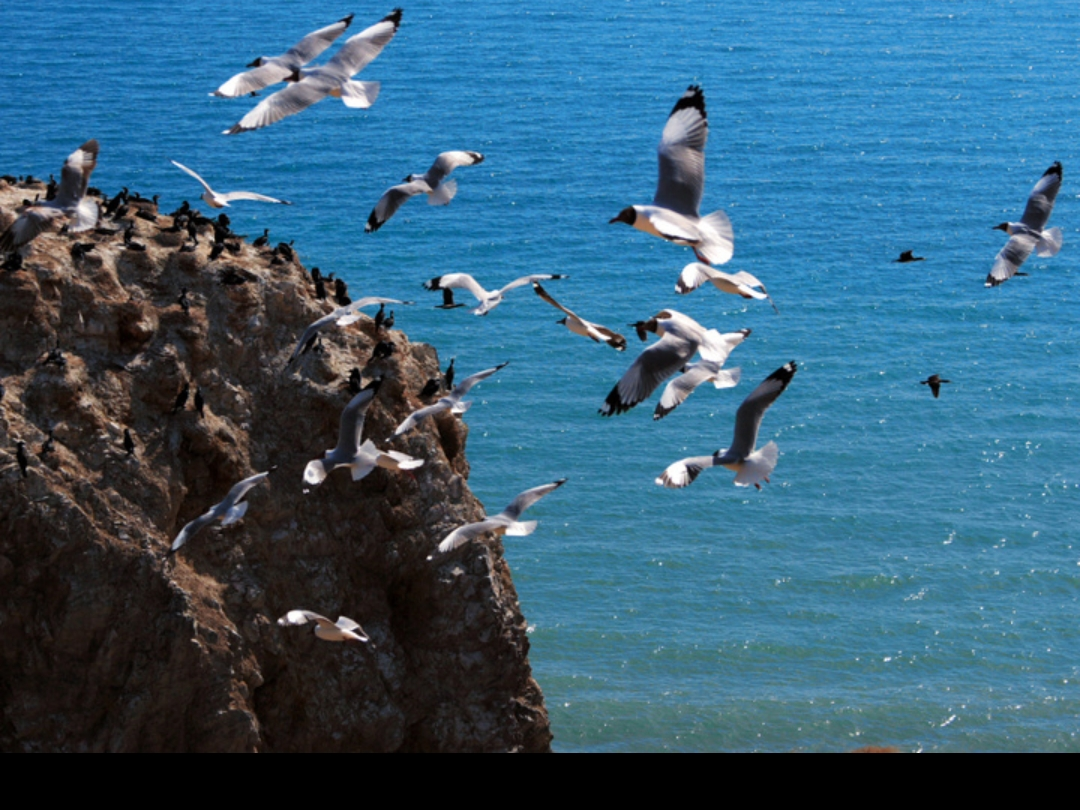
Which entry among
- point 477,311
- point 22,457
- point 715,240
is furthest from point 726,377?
point 22,457

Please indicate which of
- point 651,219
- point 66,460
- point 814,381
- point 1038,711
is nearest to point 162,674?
point 66,460

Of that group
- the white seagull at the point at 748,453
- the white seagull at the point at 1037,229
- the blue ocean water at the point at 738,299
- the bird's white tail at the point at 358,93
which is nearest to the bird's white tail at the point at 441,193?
the bird's white tail at the point at 358,93

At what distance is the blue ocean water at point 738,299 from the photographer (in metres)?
31.8

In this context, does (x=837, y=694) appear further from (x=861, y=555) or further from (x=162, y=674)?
(x=162, y=674)

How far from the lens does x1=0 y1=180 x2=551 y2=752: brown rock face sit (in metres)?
13.7

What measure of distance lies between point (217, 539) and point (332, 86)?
5567mm

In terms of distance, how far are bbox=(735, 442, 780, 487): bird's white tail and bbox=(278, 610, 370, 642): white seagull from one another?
4.44 m

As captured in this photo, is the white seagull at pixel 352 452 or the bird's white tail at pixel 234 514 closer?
the bird's white tail at pixel 234 514

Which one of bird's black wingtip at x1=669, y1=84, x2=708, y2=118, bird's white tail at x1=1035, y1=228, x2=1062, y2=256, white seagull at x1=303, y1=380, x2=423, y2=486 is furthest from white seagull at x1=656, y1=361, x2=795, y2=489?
bird's white tail at x1=1035, y1=228, x2=1062, y2=256

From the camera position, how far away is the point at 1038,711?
2998 cm

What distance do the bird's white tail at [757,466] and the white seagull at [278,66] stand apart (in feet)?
23.0

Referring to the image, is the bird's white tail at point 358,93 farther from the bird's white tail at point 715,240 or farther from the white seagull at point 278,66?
the bird's white tail at point 715,240

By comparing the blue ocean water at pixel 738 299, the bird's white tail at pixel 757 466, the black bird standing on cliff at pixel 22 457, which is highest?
the black bird standing on cliff at pixel 22 457

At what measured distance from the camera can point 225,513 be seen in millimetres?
14023
